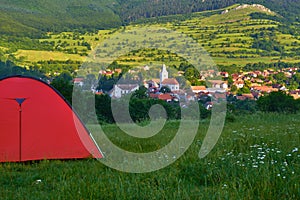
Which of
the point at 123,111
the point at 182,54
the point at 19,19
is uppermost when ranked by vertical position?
the point at 19,19

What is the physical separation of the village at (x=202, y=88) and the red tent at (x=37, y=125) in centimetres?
1335

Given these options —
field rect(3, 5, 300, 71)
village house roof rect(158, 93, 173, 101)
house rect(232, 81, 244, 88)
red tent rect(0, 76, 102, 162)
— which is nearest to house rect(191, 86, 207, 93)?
village house roof rect(158, 93, 173, 101)

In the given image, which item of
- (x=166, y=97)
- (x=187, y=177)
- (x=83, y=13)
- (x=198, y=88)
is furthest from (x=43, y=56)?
(x=187, y=177)

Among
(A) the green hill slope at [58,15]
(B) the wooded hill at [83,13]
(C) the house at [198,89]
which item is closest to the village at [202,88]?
(C) the house at [198,89]

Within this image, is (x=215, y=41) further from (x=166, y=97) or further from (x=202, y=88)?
(x=166, y=97)

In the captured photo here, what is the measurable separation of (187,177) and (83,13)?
151135mm

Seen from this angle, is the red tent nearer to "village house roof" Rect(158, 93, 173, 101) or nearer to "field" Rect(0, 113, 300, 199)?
"field" Rect(0, 113, 300, 199)

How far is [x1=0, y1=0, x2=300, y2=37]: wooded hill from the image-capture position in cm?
11950

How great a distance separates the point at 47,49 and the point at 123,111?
68992 millimetres

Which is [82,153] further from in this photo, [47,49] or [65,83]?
[47,49]

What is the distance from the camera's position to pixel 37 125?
28.1ft

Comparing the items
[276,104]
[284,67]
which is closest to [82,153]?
[276,104]

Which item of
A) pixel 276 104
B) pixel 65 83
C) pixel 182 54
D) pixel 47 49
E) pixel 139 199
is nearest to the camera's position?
pixel 139 199

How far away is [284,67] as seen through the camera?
75.8m
